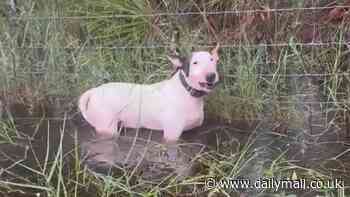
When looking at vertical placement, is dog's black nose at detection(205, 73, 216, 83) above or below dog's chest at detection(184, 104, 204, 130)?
above

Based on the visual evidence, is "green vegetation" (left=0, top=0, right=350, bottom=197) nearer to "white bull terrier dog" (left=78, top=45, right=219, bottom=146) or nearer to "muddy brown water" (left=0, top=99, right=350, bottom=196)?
"muddy brown water" (left=0, top=99, right=350, bottom=196)

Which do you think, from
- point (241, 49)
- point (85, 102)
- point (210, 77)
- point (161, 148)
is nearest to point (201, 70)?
point (210, 77)

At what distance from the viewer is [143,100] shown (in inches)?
112

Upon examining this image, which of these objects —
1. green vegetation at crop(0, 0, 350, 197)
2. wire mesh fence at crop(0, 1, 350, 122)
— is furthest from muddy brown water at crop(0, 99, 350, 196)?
wire mesh fence at crop(0, 1, 350, 122)

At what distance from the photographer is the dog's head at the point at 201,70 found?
2705 millimetres

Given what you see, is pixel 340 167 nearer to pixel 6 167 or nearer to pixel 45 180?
pixel 45 180

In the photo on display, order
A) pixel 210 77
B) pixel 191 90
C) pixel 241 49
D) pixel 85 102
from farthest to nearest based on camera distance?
pixel 241 49 → pixel 85 102 → pixel 191 90 → pixel 210 77

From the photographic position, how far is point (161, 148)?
109 inches

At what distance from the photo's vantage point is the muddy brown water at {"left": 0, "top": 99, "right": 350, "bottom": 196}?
8.27ft

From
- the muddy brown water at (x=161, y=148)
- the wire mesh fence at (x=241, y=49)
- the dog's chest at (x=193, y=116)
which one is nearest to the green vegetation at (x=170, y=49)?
the wire mesh fence at (x=241, y=49)

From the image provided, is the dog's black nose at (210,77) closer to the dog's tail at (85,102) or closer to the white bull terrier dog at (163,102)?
the white bull terrier dog at (163,102)

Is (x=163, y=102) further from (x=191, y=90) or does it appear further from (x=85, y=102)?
(x=85, y=102)

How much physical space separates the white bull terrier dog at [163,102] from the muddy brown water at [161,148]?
7cm

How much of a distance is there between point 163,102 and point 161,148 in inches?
8.8
